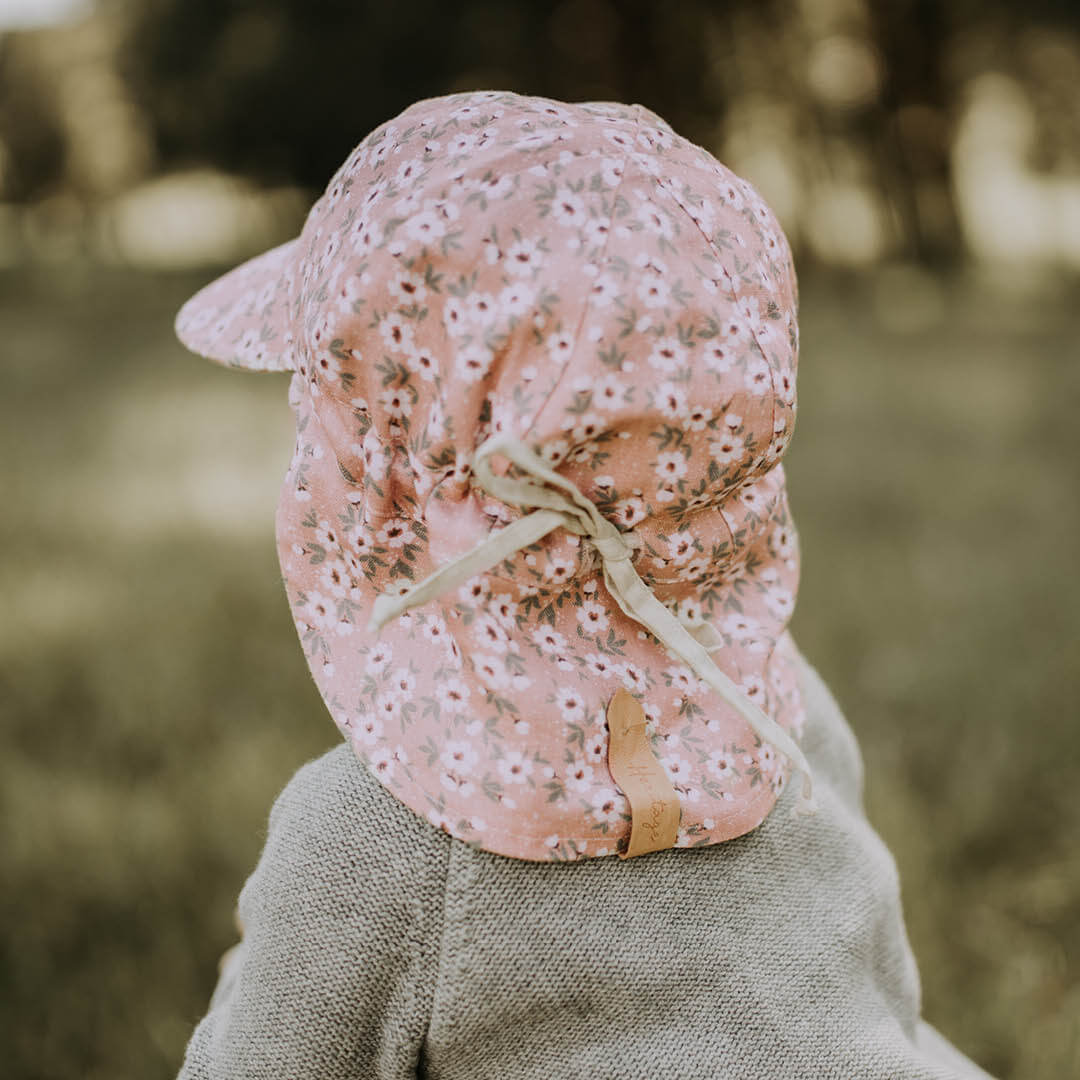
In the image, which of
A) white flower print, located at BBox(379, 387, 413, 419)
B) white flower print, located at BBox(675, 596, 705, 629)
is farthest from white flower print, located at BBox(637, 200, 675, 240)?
white flower print, located at BBox(675, 596, 705, 629)

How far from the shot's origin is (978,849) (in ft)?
8.63

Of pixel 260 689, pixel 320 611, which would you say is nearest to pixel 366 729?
pixel 320 611

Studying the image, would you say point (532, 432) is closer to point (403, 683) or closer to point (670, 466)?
point (670, 466)

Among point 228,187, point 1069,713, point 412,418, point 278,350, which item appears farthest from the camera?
point 228,187

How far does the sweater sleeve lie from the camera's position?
3.24 feet

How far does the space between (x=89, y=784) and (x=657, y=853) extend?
2088 mm

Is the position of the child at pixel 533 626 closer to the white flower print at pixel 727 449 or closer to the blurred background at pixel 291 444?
the white flower print at pixel 727 449

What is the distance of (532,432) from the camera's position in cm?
91

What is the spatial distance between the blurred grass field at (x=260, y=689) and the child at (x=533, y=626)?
4.26 ft

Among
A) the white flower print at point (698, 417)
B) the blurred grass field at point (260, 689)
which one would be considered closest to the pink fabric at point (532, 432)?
the white flower print at point (698, 417)

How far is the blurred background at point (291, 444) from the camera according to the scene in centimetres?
243

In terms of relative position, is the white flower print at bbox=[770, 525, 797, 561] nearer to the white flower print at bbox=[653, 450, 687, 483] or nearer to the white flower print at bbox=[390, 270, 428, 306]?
the white flower print at bbox=[653, 450, 687, 483]

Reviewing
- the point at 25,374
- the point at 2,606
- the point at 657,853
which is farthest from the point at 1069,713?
the point at 25,374

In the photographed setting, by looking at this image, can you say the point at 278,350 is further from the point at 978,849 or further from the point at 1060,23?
the point at 1060,23
